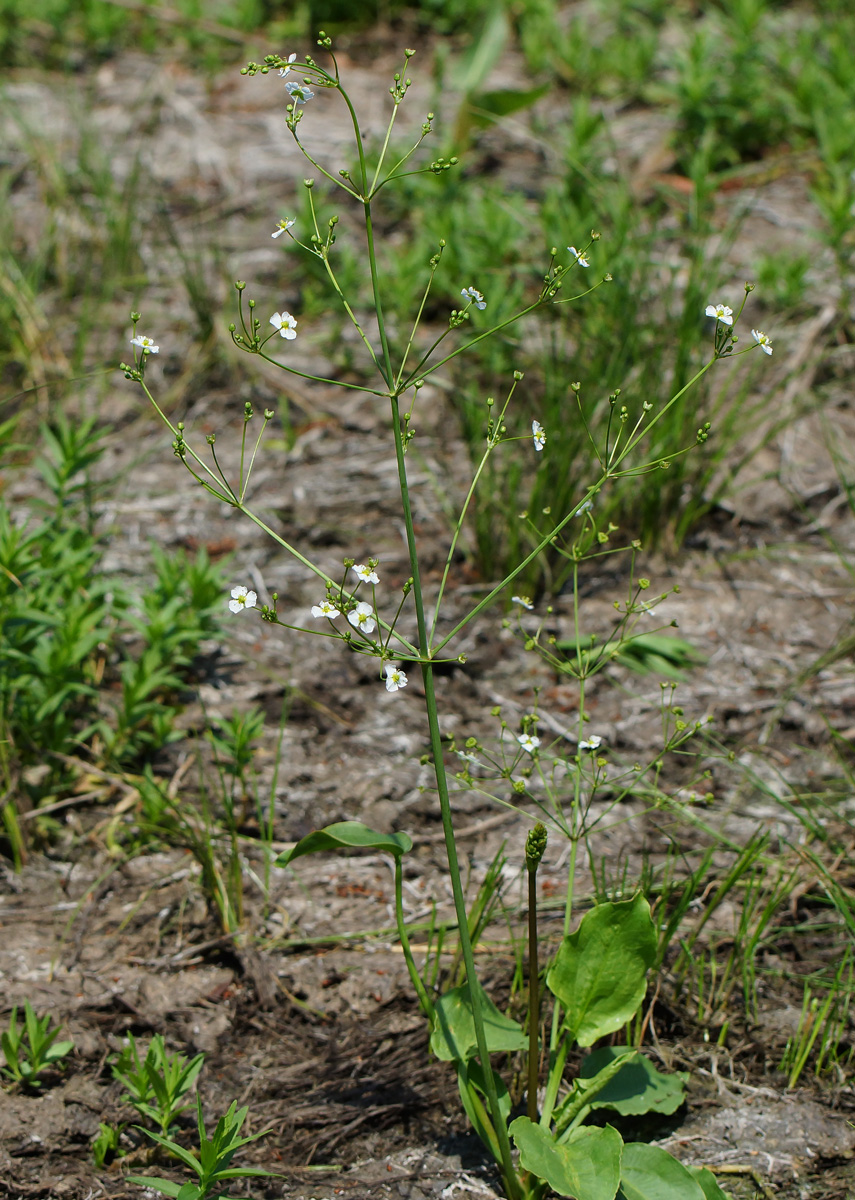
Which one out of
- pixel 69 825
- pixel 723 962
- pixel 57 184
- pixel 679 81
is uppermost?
pixel 679 81

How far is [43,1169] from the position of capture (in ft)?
5.32

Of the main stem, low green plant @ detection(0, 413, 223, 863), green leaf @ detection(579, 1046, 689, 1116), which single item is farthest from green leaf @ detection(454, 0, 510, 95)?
green leaf @ detection(579, 1046, 689, 1116)

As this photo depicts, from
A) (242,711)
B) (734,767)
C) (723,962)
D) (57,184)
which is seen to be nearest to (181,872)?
(242,711)

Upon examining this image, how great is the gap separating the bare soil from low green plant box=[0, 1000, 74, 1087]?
0.05 m

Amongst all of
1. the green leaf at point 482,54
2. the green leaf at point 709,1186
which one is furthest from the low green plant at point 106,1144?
the green leaf at point 482,54

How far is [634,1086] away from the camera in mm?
1653

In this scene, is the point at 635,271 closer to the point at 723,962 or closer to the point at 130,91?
the point at 723,962

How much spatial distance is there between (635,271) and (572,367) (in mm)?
770

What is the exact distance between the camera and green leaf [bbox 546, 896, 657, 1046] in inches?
62.4

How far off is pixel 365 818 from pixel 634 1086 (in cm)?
89

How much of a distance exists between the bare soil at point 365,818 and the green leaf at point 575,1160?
0.86 feet

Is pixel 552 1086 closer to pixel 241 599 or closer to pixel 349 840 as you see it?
pixel 349 840

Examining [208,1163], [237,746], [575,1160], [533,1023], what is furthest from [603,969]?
[237,746]

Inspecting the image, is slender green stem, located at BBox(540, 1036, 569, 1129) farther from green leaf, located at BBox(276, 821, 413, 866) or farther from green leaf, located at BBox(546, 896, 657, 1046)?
green leaf, located at BBox(276, 821, 413, 866)
